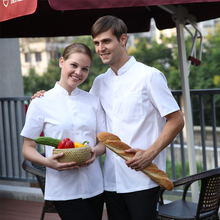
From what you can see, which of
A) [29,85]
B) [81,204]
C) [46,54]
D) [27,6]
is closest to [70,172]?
[81,204]

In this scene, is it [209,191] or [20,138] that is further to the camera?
[209,191]

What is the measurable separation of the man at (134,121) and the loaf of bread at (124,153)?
4 centimetres

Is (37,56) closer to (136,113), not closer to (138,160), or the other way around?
(136,113)

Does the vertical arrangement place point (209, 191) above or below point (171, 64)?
below

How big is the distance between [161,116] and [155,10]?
6.96 ft

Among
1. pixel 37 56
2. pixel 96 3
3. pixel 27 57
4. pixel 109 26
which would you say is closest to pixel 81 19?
pixel 96 3

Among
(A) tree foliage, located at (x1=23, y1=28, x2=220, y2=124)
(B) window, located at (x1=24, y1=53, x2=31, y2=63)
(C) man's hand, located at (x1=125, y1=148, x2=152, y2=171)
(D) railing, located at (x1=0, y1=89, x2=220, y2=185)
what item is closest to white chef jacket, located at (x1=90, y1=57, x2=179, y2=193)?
(C) man's hand, located at (x1=125, y1=148, x2=152, y2=171)

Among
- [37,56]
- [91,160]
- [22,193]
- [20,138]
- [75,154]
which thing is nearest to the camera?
[75,154]

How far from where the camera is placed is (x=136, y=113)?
2121 mm

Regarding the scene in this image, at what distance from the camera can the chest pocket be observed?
83.2 inches

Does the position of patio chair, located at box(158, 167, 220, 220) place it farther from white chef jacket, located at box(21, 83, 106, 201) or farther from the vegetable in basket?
the vegetable in basket

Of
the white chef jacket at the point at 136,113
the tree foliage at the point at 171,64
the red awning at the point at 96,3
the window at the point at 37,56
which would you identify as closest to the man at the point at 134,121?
the white chef jacket at the point at 136,113

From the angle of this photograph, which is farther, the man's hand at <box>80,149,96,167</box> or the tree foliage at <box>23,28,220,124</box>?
the tree foliage at <box>23,28,220,124</box>

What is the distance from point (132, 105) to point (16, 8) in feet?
3.36
